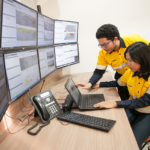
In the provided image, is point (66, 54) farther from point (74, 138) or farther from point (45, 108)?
point (74, 138)

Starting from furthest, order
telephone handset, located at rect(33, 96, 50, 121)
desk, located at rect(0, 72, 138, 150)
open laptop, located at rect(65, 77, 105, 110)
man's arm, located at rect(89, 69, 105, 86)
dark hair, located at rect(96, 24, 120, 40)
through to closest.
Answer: man's arm, located at rect(89, 69, 105, 86), dark hair, located at rect(96, 24, 120, 40), open laptop, located at rect(65, 77, 105, 110), telephone handset, located at rect(33, 96, 50, 121), desk, located at rect(0, 72, 138, 150)

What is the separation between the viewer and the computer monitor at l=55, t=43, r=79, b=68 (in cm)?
171

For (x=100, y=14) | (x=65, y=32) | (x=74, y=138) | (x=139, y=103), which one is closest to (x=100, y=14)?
(x=100, y=14)

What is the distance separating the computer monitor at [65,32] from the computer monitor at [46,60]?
8.9 inches

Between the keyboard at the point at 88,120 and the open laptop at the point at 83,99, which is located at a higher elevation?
the open laptop at the point at 83,99

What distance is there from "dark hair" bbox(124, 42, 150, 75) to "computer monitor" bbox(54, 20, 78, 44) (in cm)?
106

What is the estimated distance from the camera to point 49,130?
2.67 ft

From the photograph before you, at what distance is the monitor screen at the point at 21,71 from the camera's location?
0.85 metres

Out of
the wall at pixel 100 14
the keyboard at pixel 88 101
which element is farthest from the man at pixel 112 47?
the wall at pixel 100 14

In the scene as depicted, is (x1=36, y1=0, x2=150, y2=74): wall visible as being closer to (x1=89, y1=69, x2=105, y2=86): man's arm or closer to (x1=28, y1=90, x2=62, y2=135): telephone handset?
(x1=89, y1=69, x2=105, y2=86): man's arm

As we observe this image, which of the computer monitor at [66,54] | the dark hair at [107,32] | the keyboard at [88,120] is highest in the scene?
the dark hair at [107,32]

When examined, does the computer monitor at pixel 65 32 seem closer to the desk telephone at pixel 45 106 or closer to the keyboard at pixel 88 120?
the desk telephone at pixel 45 106

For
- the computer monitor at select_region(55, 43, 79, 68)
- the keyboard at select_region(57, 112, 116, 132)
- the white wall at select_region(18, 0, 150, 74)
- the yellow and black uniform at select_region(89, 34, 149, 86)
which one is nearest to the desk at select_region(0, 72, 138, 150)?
the keyboard at select_region(57, 112, 116, 132)

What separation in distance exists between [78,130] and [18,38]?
31.8 inches
